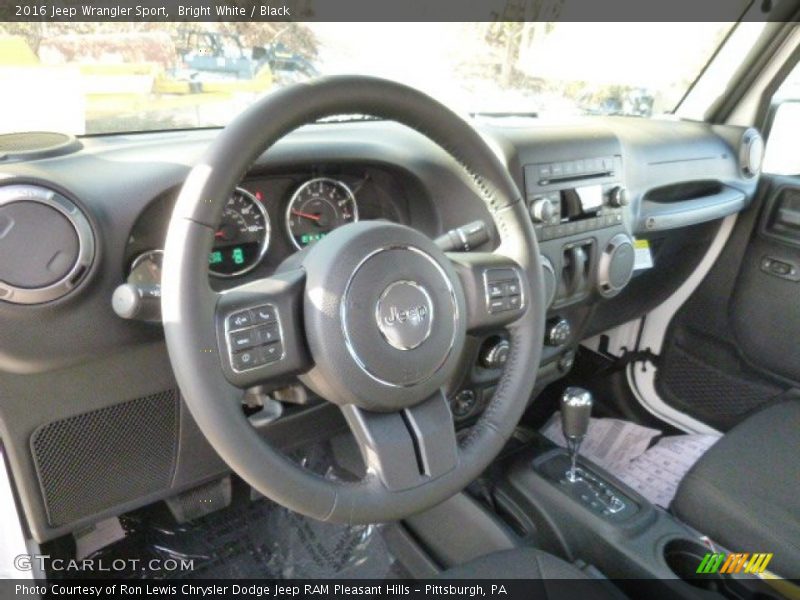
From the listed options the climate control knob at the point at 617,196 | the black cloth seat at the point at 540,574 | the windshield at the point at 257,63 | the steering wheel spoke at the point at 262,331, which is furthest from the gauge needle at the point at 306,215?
the climate control knob at the point at 617,196

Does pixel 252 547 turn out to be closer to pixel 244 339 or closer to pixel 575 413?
pixel 575 413

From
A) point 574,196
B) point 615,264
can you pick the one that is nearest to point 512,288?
point 574,196

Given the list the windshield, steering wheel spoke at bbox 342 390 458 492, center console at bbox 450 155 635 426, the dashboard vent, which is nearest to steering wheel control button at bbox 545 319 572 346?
center console at bbox 450 155 635 426

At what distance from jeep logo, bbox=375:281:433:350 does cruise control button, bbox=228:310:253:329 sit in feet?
0.55

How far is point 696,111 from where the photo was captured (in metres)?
2.17

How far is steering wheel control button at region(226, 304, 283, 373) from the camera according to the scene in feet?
2.60

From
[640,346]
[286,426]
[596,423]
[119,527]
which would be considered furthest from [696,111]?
[119,527]

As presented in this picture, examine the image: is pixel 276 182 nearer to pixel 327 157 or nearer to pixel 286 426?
pixel 327 157

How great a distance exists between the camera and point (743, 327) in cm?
201

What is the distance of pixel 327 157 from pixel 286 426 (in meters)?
0.53

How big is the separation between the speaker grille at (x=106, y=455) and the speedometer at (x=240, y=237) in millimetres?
244

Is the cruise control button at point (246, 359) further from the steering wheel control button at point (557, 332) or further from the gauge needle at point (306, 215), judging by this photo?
the steering wheel control button at point (557, 332)

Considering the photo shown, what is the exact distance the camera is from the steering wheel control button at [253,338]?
2.60 ft

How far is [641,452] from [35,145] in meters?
1.82
